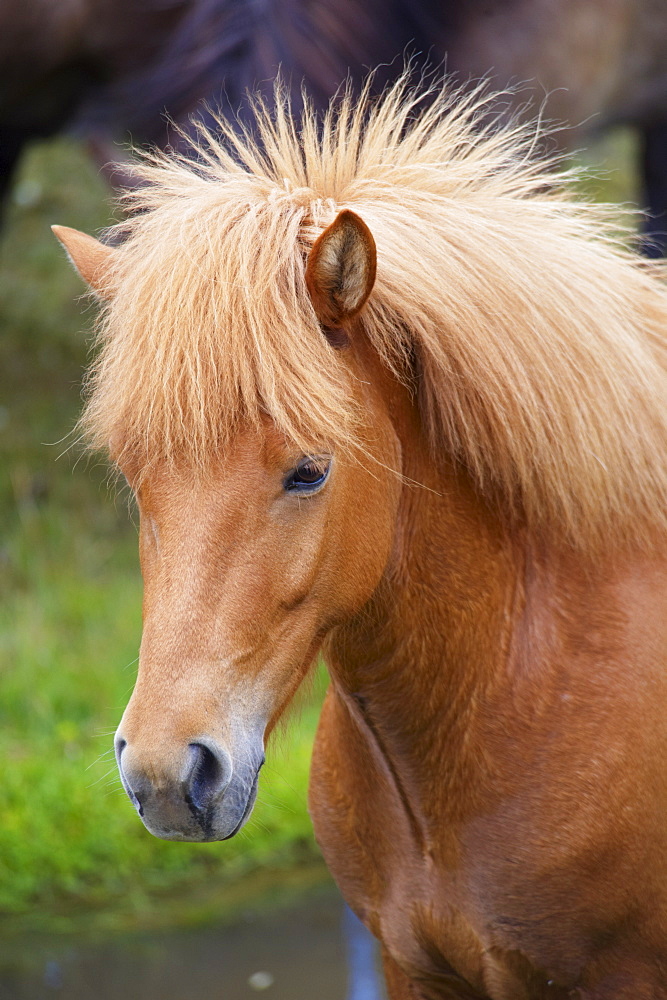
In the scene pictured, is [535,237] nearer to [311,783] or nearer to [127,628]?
[311,783]

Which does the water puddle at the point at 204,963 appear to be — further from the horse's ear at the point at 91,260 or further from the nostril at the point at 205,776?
the horse's ear at the point at 91,260

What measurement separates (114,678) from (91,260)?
2.67 m

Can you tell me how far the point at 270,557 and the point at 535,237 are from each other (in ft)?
2.23

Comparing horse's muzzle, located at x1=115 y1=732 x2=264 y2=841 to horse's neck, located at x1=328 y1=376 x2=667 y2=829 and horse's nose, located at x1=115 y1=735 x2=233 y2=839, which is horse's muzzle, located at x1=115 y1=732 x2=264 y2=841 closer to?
horse's nose, located at x1=115 y1=735 x2=233 y2=839

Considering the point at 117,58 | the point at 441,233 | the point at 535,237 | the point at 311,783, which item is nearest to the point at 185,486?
the point at 441,233

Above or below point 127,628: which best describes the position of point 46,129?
above

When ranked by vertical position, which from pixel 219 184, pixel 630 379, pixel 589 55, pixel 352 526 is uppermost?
pixel 589 55

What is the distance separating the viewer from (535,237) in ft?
5.62

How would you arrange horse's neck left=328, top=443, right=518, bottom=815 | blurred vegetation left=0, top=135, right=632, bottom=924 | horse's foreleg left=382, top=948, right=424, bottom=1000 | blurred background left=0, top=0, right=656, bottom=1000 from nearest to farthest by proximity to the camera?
horse's neck left=328, top=443, right=518, bottom=815, horse's foreleg left=382, top=948, right=424, bottom=1000, blurred background left=0, top=0, right=656, bottom=1000, blurred vegetation left=0, top=135, right=632, bottom=924

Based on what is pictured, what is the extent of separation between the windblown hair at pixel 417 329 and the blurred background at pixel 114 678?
0.45 metres

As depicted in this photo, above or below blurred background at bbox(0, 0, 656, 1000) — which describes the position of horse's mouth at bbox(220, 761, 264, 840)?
below

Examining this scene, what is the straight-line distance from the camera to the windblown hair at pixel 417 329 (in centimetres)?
144

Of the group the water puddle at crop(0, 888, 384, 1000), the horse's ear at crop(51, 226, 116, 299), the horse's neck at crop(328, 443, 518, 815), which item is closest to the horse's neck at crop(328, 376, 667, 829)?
the horse's neck at crop(328, 443, 518, 815)

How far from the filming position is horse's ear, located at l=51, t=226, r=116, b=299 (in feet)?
5.57
